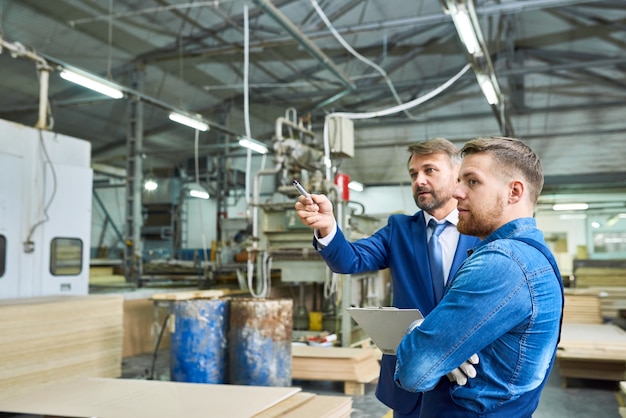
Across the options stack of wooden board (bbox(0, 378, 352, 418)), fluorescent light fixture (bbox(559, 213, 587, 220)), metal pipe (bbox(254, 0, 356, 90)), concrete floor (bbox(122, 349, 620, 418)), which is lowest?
concrete floor (bbox(122, 349, 620, 418))

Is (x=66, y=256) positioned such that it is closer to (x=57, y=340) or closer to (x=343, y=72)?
(x=57, y=340)

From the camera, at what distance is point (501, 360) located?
1406mm

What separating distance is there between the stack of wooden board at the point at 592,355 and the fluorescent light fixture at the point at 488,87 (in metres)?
3.85

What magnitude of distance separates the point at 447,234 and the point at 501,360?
115 centimetres

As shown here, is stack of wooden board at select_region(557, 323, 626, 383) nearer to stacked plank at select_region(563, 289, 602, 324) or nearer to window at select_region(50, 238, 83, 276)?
stacked plank at select_region(563, 289, 602, 324)

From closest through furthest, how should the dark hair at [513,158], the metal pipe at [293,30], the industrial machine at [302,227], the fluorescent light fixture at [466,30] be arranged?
the dark hair at [513,158] < the fluorescent light fixture at [466,30] < the metal pipe at [293,30] < the industrial machine at [302,227]

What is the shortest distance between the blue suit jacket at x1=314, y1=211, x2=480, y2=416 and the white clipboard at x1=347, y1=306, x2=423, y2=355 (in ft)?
1.54

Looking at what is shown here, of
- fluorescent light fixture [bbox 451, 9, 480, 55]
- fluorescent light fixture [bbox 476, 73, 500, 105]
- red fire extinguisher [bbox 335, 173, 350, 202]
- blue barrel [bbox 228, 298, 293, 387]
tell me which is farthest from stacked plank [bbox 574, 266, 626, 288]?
blue barrel [bbox 228, 298, 293, 387]

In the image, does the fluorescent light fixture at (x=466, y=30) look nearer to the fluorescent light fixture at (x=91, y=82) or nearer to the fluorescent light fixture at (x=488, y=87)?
the fluorescent light fixture at (x=488, y=87)

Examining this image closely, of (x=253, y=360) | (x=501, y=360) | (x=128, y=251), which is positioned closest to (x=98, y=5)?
(x=128, y=251)

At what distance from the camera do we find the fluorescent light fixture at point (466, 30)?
19.7 ft

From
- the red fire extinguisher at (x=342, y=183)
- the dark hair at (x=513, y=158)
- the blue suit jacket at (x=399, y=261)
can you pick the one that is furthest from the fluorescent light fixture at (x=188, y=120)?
the dark hair at (x=513, y=158)

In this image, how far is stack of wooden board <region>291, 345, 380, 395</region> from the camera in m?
5.39

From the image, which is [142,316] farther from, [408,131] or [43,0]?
[408,131]
